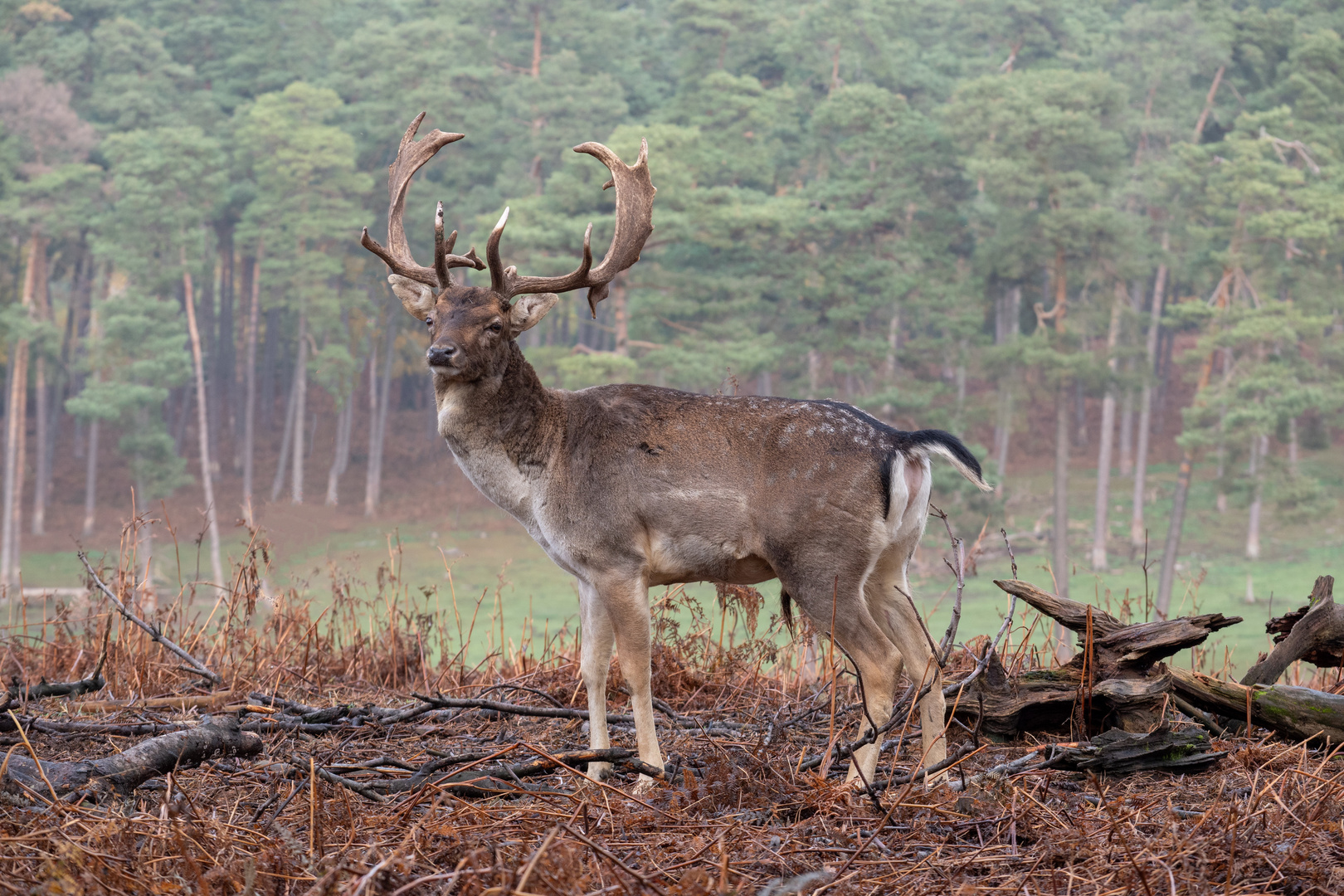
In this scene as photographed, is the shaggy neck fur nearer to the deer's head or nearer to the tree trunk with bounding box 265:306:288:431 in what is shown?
the deer's head

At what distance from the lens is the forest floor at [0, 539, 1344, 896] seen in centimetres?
296

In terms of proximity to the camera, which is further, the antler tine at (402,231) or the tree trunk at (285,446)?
the tree trunk at (285,446)

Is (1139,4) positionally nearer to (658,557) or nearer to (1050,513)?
(1050,513)

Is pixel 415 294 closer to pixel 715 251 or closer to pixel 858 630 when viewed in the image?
pixel 858 630

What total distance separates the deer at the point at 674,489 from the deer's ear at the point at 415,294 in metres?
0.07

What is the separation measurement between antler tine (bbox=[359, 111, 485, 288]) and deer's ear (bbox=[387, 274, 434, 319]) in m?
0.04

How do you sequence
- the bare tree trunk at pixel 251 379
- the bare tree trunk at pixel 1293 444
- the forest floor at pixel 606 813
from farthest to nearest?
1. the bare tree trunk at pixel 251 379
2. the bare tree trunk at pixel 1293 444
3. the forest floor at pixel 606 813

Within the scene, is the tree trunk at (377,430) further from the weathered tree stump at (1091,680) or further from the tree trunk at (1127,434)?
the weathered tree stump at (1091,680)

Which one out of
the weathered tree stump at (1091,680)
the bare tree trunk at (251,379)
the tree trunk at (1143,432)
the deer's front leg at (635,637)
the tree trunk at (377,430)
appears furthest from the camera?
the tree trunk at (377,430)

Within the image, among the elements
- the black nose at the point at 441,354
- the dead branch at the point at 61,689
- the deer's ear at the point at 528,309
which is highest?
the deer's ear at the point at 528,309

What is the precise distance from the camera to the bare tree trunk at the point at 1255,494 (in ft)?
122

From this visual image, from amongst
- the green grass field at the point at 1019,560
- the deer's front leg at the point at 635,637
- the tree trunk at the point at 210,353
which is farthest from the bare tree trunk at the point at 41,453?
the deer's front leg at the point at 635,637

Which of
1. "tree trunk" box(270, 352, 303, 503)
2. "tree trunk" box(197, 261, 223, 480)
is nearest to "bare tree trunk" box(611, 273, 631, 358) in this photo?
"tree trunk" box(270, 352, 303, 503)

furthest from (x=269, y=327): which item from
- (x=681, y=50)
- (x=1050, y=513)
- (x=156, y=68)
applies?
(x=1050, y=513)
